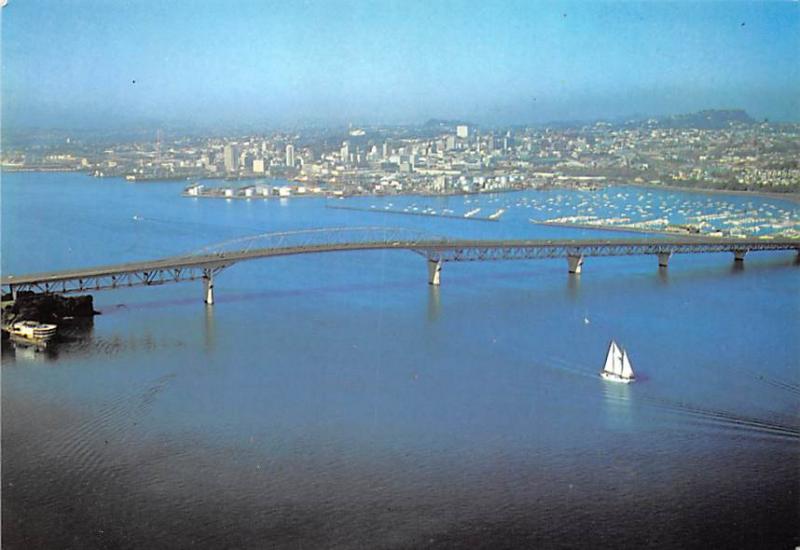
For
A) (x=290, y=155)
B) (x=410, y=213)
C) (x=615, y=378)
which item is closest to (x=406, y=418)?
(x=615, y=378)

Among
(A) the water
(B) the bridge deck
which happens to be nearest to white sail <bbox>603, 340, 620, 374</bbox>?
(A) the water

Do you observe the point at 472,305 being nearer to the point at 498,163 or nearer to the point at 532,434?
the point at 532,434

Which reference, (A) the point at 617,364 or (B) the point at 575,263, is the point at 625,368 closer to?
(A) the point at 617,364

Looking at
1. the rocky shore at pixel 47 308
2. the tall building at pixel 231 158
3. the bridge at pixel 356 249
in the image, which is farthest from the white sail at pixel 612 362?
the tall building at pixel 231 158

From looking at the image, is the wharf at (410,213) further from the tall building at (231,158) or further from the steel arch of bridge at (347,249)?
the tall building at (231,158)

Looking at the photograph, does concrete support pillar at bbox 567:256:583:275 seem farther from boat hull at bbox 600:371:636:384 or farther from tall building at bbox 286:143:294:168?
tall building at bbox 286:143:294:168

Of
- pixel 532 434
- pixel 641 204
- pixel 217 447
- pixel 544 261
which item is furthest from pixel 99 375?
pixel 641 204
